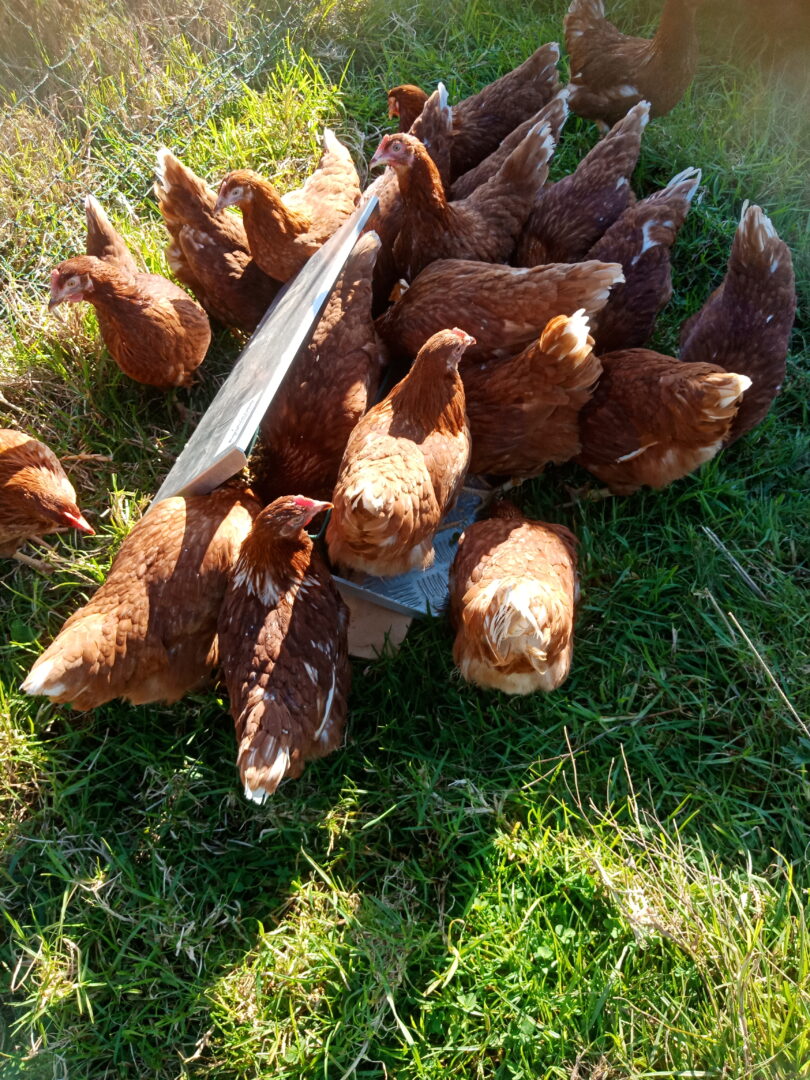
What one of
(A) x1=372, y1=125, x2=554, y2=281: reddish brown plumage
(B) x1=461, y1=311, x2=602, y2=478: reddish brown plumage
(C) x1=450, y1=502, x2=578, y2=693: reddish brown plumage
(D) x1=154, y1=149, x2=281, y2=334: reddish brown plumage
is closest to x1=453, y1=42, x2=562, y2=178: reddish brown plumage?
(A) x1=372, y1=125, x2=554, y2=281: reddish brown plumage

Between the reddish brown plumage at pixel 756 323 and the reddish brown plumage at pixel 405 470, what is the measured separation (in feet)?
3.67

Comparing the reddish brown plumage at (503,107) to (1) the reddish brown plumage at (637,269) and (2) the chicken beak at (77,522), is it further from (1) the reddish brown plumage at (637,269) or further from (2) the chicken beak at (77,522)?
(2) the chicken beak at (77,522)

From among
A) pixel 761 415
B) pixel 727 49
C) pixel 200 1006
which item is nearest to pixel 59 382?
pixel 200 1006

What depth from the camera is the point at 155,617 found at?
2.45m

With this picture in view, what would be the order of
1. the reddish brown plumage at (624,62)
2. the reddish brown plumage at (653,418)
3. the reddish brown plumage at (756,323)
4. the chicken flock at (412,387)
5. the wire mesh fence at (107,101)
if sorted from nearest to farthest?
the chicken flock at (412,387)
the reddish brown plumage at (653,418)
the reddish brown plumage at (756,323)
the reddish brown plumage at (624,62)
the wire mesh fence at (107,101)

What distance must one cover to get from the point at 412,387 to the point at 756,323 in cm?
141

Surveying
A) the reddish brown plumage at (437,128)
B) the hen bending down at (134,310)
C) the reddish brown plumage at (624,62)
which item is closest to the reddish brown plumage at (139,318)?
the hen bending down at (134,310)

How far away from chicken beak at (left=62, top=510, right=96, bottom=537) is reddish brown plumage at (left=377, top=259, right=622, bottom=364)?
137 cm

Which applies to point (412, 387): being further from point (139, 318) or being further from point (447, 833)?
point (447, 833)

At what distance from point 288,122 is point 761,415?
2892mm

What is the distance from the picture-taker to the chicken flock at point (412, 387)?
2.38 meters

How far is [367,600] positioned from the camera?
278cm

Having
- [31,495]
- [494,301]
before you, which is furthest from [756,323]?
[31,495]

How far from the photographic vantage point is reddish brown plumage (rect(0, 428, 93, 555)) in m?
2.89
